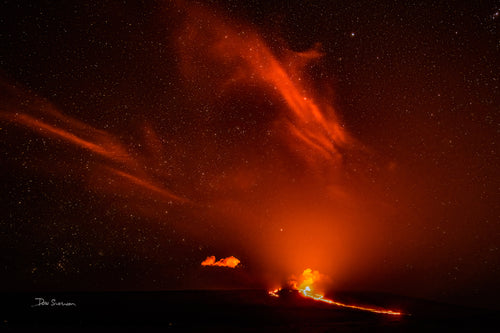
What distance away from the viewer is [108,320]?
41094 millimetres

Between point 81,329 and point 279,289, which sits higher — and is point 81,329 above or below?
below

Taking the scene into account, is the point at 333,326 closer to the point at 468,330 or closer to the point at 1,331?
the point at 468,330

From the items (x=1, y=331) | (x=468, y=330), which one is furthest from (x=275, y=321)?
(x=1, y=331)

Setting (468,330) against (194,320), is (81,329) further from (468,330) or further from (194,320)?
(468,330)

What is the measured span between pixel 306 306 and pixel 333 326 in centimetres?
1969

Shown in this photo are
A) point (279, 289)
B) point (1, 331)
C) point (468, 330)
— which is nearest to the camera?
point (1, 331)

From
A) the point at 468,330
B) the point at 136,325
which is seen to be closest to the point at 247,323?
the point at 136,325

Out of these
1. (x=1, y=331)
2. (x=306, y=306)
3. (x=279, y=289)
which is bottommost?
(x=1, y=331)

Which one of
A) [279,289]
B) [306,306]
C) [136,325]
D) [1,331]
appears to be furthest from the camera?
[279,289]

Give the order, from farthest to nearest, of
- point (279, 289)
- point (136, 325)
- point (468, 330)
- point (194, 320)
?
1. point (279, 289)
2. point (194, 320)
3. point (136, 325)
4. point (468, 330)

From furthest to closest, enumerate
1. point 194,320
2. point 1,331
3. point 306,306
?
1. point 306,306
2. point 194,320
3. point 1,331

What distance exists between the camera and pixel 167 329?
32.8 meters

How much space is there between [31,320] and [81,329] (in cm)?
1077

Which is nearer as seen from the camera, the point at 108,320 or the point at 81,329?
the point at 81,329
